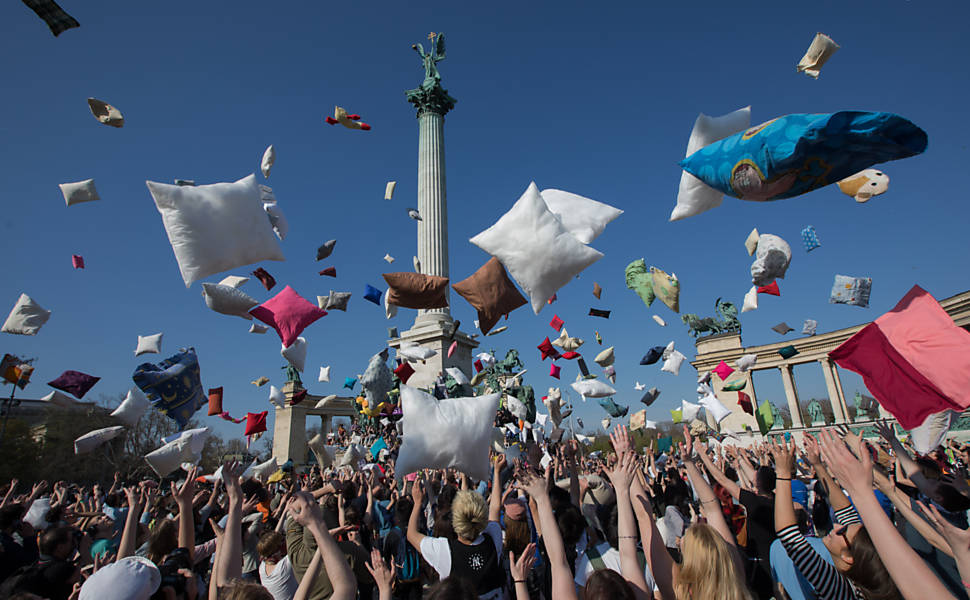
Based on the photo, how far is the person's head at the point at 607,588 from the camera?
2016 mm

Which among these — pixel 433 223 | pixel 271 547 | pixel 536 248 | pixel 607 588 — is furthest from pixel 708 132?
pixel 433 223

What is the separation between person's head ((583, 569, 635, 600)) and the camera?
6.61 ft

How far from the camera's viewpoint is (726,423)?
91.8ft

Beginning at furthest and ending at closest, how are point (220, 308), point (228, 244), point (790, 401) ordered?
point (790, 401), point (220, 308), point (228, 244)

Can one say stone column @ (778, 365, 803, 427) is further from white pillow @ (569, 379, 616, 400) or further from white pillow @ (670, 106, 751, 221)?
white pillow @ (670, 106, 751, 221)

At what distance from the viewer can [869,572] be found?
2.47m

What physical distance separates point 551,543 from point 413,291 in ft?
13.9

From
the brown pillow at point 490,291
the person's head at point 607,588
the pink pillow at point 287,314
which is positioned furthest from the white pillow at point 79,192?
the person's head at point 607,588

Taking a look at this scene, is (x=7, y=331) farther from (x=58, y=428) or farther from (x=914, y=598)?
(x=58, y=428)

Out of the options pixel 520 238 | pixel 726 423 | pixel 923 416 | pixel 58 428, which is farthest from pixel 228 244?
pixel 58 428

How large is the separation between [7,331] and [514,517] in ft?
32.9

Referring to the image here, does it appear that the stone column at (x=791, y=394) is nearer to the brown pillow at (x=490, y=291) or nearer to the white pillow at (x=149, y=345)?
the brown pillow at (x=490, y=291)

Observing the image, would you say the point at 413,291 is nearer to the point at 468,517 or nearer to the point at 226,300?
the point at 226,300

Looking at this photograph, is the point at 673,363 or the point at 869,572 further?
the point at 673,363
